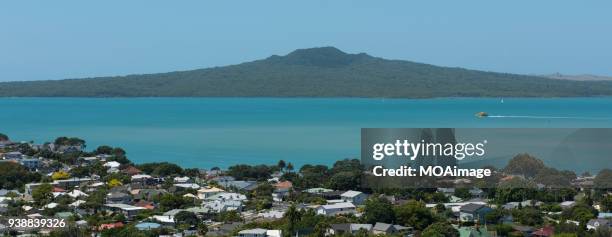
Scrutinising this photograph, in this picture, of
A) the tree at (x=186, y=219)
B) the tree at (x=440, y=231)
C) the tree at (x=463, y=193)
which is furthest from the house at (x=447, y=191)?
the tree at (x=186, y=219)

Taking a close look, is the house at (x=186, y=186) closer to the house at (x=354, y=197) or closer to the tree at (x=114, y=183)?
the tree at (x=114, y=183)

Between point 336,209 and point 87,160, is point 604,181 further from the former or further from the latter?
point 87,160

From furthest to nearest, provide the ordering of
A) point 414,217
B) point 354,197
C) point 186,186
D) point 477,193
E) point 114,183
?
point 114,183 → point 186,186 → point 477,193 → point 354,197 → point 414,217

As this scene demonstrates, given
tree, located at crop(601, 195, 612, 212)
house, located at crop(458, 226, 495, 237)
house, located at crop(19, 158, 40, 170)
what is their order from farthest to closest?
house, located at crop(19, 158, 40, 170) → tree, located at crop(601, 195, 612, 212) → house, located at crop(458, 226, 495, 237)

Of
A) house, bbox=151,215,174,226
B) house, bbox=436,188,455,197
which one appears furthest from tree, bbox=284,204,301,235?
house, bbox=436,188,455,197

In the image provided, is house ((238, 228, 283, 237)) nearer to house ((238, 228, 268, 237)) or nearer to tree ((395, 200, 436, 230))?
house ((238, 228, 268, 237))

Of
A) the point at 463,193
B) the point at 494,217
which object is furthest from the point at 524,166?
the point at 463,193
